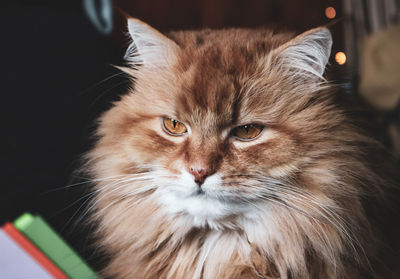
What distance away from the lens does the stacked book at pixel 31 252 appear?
0.87 m

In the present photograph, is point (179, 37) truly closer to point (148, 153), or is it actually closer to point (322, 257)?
point (148, 153)

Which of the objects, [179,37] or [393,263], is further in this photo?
[179,37]

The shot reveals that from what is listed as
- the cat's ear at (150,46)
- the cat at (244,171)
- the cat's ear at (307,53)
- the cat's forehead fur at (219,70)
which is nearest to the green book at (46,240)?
the cat at (244,171)

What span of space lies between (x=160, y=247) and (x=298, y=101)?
62 cm

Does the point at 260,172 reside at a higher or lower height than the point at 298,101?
lower

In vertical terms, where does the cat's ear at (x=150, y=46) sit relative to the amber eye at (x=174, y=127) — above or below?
above

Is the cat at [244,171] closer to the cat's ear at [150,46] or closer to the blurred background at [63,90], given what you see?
the cat's ear at [150,46]

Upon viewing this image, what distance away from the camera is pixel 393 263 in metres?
1.16

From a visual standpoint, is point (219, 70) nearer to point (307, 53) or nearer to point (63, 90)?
point (307, 53)

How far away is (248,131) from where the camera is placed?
112 centimetres

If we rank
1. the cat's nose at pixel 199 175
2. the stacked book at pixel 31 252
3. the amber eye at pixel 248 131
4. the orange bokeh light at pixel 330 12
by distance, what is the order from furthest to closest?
the orange bokeh light at pixel 330 12 → the amber eye at pixel 248 131 → the cat's nose at pixel 199 175 → the stacked book at pixel 31 252

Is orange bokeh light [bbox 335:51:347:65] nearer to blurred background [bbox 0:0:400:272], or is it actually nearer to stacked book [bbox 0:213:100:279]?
blurred background [bbox 0:0:400:272]

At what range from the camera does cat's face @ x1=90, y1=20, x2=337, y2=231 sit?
103 cm

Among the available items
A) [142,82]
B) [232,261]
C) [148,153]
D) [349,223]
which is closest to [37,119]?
[142,82]
